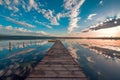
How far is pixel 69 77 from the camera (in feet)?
23.6

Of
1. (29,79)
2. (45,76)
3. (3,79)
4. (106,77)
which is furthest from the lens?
(106,77)

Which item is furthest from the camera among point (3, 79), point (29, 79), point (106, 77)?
point (106, 77)

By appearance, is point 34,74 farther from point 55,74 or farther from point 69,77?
point 69,77

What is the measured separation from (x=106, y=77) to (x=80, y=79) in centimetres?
378

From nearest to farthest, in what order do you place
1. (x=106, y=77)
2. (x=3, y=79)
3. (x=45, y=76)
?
(x=45, y=76) → (x=3, y=79) → (x=106, y=77)

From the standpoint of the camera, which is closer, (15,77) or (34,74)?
(34,74)

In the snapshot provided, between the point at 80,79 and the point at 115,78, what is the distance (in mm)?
4080

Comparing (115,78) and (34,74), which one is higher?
(34,74)

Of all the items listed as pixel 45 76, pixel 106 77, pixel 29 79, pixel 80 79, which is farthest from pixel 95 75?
pixel 29 79

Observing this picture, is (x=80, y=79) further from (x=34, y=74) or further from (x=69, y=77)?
(x=34, y=74)

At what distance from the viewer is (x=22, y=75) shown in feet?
32.0

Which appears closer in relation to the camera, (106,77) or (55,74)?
(55,74)

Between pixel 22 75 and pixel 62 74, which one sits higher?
pixel 62 74

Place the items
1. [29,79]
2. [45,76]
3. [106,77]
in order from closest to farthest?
[29,79], [45,76], [106,77]
